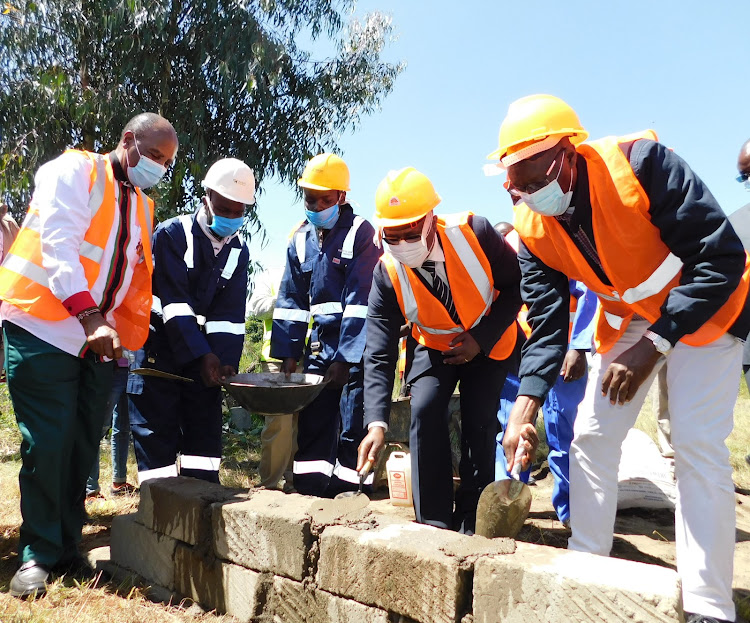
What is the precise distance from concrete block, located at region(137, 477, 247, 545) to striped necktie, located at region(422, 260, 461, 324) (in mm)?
1316

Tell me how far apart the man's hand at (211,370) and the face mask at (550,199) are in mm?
2030

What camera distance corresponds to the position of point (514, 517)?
2457mm

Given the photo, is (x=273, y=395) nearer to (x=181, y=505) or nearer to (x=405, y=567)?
(x=181, y=505)

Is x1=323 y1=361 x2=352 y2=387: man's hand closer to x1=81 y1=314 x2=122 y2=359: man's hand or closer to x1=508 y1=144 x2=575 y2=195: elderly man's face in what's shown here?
x1=81 y1=314 x2=122 y2=359: man's hand

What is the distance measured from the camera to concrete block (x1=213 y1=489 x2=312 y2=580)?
2537mm

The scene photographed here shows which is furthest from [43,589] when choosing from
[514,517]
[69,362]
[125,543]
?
[514,517]

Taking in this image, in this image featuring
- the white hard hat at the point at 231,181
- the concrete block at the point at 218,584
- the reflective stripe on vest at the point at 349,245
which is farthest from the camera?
the reflective stripe on vest at the point at 349,245

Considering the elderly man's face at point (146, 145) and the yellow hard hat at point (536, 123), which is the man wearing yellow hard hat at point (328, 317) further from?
the yellow hard hat at point (536, 123)

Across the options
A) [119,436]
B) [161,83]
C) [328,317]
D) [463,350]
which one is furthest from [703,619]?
[161,83]

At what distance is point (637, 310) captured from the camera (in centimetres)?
255

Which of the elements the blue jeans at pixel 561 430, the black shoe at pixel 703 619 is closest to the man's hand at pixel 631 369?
the black shoe at pixel 703 619

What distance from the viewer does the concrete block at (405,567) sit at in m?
2.10

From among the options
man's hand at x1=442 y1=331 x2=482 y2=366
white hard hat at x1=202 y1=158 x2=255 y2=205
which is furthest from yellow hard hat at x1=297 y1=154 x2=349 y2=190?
man's hand at x1=442 y1=331 x2=482 y2=366

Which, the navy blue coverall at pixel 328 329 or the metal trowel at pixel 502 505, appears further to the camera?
the navy blue coverall at pixel 328 329
